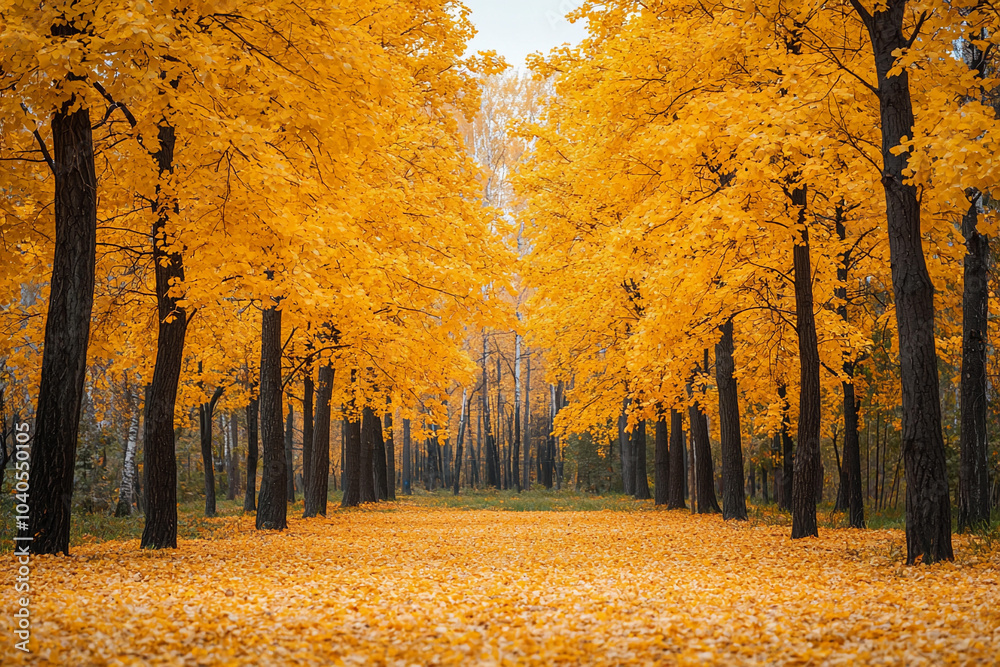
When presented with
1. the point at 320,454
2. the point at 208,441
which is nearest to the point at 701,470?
the point at 320,454

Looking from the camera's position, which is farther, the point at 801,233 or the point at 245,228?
the point at 801,233

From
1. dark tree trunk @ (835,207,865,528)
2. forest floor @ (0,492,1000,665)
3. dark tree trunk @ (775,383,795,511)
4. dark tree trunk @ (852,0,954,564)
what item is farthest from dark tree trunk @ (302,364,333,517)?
dark tree trunk @ (852,0,954,564)

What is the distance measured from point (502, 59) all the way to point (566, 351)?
8242 millimetres

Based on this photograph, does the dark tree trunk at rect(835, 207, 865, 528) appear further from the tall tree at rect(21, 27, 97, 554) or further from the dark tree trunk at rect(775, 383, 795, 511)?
the tall tree at rect(21, 27, 97, 554)

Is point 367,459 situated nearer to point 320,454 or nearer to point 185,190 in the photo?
point 320,454

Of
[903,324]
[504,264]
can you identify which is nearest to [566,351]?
[504,264]

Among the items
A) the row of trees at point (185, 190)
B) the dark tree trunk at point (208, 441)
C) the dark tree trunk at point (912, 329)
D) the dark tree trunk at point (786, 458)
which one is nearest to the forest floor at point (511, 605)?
the dark tree trunk at point (912, 329)

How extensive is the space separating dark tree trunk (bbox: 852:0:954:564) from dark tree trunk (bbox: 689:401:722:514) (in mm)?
8651

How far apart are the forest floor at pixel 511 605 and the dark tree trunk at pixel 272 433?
291 centimetres

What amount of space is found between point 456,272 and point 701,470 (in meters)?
9.34

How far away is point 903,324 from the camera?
21.4 feet

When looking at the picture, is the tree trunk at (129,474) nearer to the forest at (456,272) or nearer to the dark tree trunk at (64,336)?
the forest at (456,272)

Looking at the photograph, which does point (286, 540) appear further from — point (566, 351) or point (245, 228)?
point (566, 351)

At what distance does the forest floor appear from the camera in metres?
3.62
